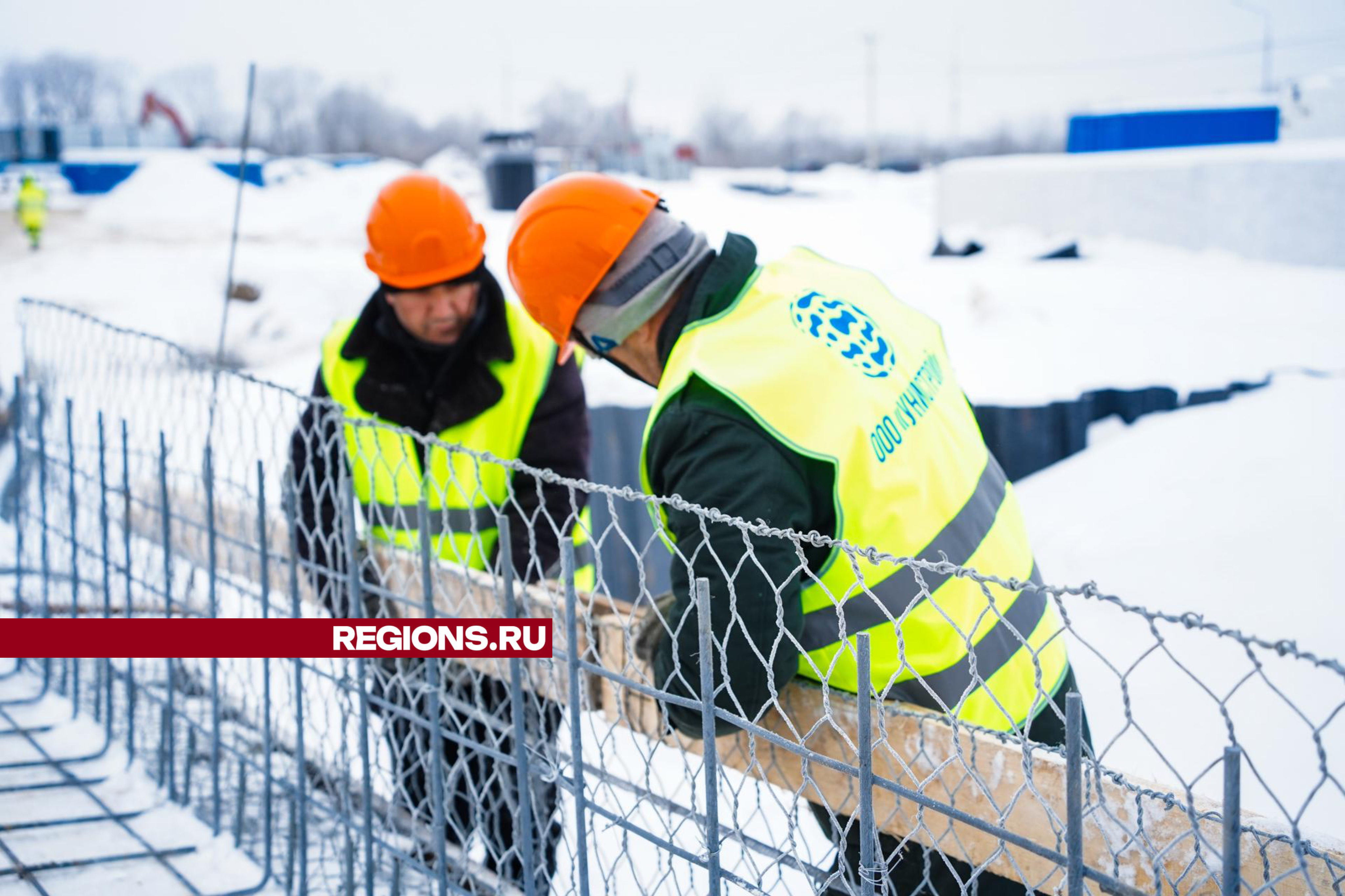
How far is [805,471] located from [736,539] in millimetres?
179

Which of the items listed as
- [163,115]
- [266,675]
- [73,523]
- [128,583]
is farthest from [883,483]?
[163,115]

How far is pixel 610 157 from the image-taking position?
31.7 m

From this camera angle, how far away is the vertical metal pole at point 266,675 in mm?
2744

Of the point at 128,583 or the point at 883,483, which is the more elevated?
the point at 883,483

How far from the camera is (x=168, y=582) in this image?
10.2ft

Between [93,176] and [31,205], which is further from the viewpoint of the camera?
[93,176]

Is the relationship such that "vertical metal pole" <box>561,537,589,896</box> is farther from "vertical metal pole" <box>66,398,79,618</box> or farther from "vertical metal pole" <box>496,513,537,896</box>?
"vertical metal pole" <box>66,398,79,618</box>

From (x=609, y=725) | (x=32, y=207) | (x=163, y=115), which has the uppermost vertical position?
(x=163, y=115)

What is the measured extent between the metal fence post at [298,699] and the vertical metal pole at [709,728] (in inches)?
47.6

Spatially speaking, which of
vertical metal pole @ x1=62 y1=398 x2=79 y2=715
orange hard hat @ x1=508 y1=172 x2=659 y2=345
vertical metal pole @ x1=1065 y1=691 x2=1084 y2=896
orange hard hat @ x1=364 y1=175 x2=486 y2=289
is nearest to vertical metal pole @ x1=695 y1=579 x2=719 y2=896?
vertical metal pole @ x1=1065 y1=691 x2=1084 y2=896

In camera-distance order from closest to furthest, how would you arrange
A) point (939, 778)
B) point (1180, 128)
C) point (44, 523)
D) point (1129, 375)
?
point (939, 778) < point (44, 523) < point (1129, 375) < point (1180, 128)

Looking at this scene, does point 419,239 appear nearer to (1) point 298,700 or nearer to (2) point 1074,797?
(1) point 298,700

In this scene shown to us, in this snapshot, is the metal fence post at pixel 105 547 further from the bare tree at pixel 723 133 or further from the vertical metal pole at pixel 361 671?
the bare tree at pixel 723 133

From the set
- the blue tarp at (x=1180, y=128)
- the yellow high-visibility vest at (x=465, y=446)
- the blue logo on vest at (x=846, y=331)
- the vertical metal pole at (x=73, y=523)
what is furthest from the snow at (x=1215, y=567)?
the blue tarp at (x=1180, y=128)
